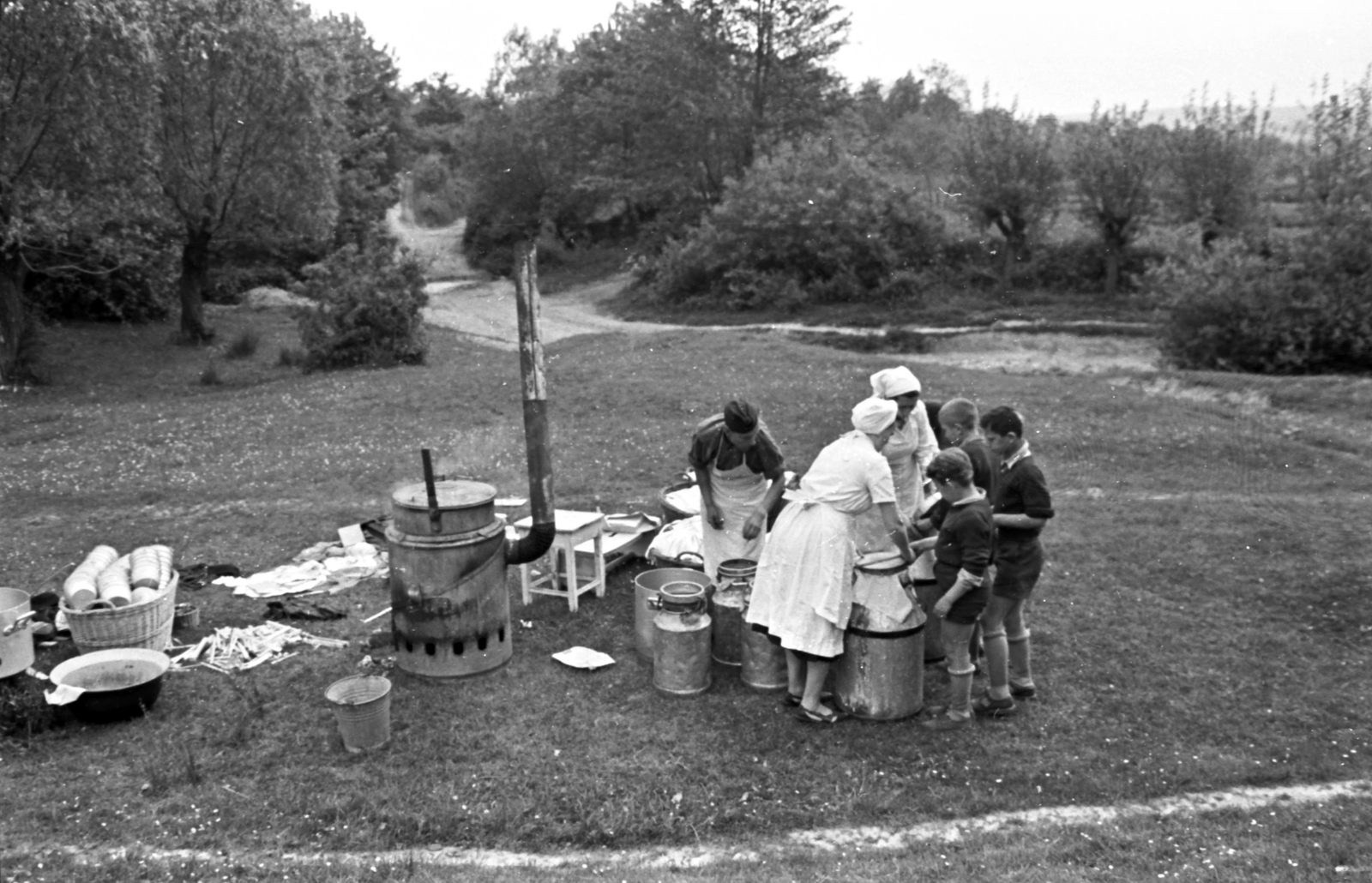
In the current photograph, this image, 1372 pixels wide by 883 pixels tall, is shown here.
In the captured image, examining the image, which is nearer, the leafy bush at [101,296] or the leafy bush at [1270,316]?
the leafy bush at [1270,316]

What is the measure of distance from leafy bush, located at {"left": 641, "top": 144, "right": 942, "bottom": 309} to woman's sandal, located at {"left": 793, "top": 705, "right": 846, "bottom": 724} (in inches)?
1139

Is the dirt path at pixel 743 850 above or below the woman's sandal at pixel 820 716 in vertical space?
below

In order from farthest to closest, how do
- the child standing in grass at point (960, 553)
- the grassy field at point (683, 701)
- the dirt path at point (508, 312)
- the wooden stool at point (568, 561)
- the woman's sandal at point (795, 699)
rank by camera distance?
the dirt path at point (508, 312)
the wooden stool at point (568, 561)
the woman's sandal at point (795, 699)
the child standing in grass at point (960, 553)
the grassy field at point (683, 701)

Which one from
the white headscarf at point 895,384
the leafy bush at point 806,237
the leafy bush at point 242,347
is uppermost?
the leafy bush at point 806,237

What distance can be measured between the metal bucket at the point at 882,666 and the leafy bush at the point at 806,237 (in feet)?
94.6

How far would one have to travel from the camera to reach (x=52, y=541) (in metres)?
11.9

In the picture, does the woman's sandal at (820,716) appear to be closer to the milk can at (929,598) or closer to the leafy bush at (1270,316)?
the milk can at (929,598)

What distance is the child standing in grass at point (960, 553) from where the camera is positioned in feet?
22.1

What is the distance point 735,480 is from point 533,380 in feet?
5.70

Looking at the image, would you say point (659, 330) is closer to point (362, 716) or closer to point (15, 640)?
point (15, 640)

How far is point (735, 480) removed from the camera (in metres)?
8.56

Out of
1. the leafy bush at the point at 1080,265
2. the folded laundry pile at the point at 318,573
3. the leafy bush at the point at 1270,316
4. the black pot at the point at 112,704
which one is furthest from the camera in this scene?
the leafy bush at the point at 1080,265

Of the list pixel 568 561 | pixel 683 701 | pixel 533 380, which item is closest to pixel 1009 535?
pixel 683 701

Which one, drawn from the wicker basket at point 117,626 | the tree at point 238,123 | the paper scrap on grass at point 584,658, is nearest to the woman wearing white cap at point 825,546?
the paper scrap on grass at point 584,658
